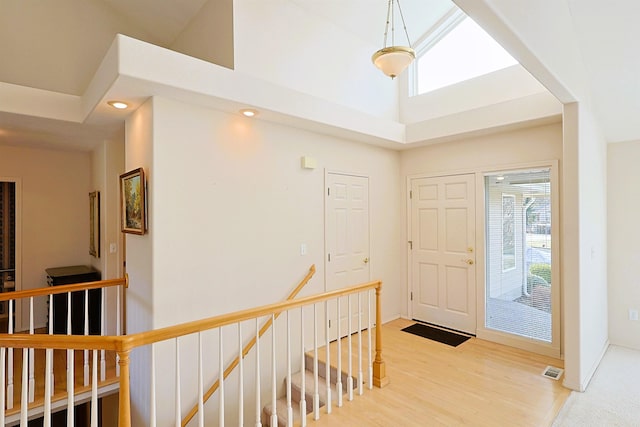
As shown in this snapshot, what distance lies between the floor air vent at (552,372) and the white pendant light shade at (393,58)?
10.4ft

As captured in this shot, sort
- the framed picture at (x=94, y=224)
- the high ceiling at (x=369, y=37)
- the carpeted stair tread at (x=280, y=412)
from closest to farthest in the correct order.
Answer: the high ceiling at (x=369, y=37) < the carpeted stair tread at (x=280, y=412) < the framed picture at (x=94, y=224)

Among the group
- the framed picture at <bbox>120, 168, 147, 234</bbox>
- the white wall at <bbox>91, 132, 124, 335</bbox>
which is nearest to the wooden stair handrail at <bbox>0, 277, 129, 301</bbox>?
the framed picture at <bbox>120, 168, 147, 234</bbox>

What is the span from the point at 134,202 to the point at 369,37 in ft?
11.8

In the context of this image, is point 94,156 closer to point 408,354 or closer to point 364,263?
point 364,263

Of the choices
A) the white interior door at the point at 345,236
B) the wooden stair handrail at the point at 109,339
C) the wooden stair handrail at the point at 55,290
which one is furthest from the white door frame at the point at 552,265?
the wooden stair handrail at the point at 55,290

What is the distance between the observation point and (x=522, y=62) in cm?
221

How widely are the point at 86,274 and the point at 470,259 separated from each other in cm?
502

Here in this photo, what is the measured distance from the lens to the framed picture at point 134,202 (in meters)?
2.83

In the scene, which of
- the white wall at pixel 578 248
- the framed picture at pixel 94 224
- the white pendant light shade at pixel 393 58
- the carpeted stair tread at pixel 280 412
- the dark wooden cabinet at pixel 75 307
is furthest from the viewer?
the framed picture at pixel 94 224

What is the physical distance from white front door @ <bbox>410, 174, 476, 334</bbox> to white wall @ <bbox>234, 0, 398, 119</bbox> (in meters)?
1.35

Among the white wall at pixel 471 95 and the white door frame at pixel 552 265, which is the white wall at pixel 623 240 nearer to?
the white door frame at pixel 552 265

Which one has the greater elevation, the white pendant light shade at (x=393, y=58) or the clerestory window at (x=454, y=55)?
the clerestory window at (x=454, y=55)

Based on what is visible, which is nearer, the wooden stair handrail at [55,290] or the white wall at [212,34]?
the wooden stair handrail at [55,290]

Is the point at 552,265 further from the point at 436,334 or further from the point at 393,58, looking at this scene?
the point at 393,58
